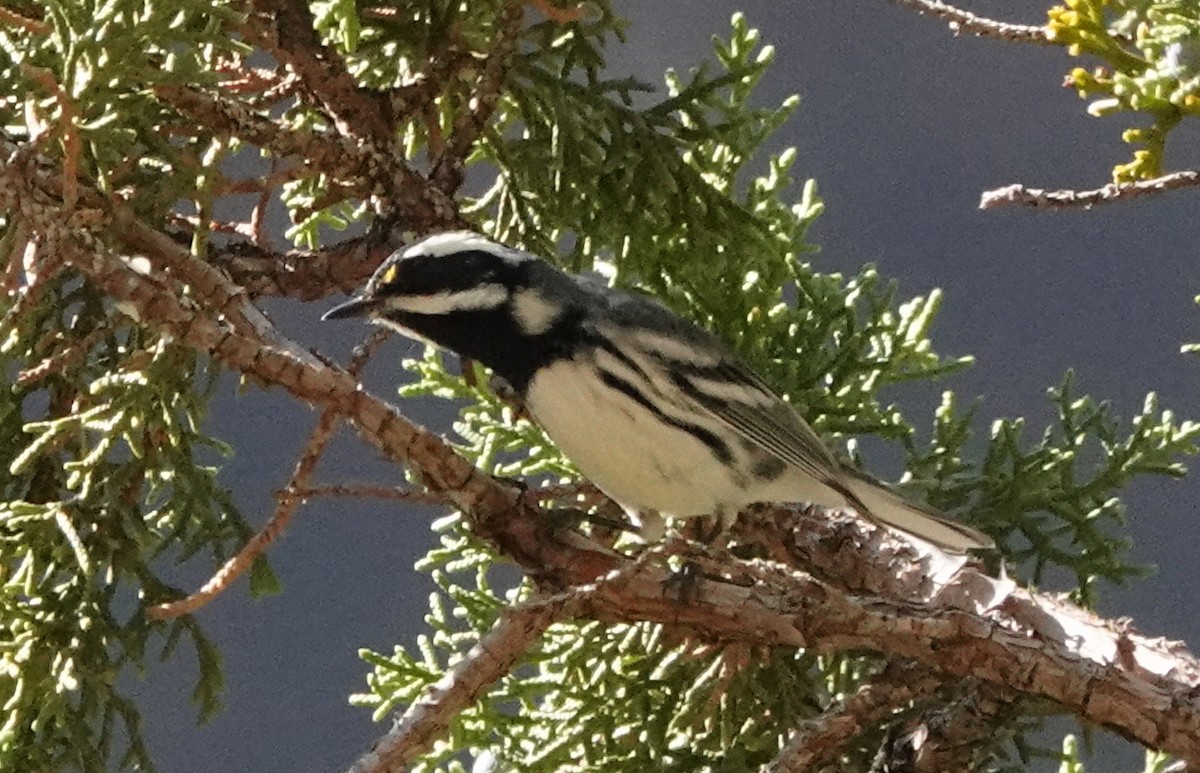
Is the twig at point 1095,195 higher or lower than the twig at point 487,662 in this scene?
higher

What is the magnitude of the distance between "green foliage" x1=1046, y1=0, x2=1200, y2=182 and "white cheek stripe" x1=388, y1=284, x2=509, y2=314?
0.55m

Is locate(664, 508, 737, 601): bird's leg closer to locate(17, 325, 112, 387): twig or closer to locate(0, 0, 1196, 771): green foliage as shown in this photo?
locate(0, 0, 1196, 771): green foliage

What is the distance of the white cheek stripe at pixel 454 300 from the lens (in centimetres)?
123

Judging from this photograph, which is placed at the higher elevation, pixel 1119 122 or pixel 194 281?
pixel 1119 122

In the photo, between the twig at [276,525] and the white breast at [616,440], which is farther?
the white breast at [616,440]

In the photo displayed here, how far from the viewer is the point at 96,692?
1278mm

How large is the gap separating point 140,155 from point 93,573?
40 centimetres

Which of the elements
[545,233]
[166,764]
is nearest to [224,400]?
[166,764]

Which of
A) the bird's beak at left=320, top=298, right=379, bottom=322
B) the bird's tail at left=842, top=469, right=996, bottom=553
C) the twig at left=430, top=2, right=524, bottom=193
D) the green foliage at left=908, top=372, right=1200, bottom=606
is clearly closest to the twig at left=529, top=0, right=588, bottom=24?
the twig at left=430, top=2, right=524, bottom=193

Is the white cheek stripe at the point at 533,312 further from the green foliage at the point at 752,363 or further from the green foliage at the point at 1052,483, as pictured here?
the green foliage at the point at 1052,483

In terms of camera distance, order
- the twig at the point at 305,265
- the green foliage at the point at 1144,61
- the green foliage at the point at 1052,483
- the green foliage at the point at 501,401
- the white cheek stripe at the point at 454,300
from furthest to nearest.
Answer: the green foliage at the point at 1052,483, the twig at the point at 305,265, the white cheek stripe at the point at 454,300, the green foliage at the point at 501,401, the green foliage at the point at 1144,61

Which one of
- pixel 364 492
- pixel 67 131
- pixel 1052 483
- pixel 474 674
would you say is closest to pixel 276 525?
pixel 364 492

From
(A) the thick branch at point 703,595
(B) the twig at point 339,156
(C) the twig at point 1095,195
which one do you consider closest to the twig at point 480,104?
(B) the twig at point 339,156

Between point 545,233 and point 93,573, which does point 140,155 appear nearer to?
point 93,573
